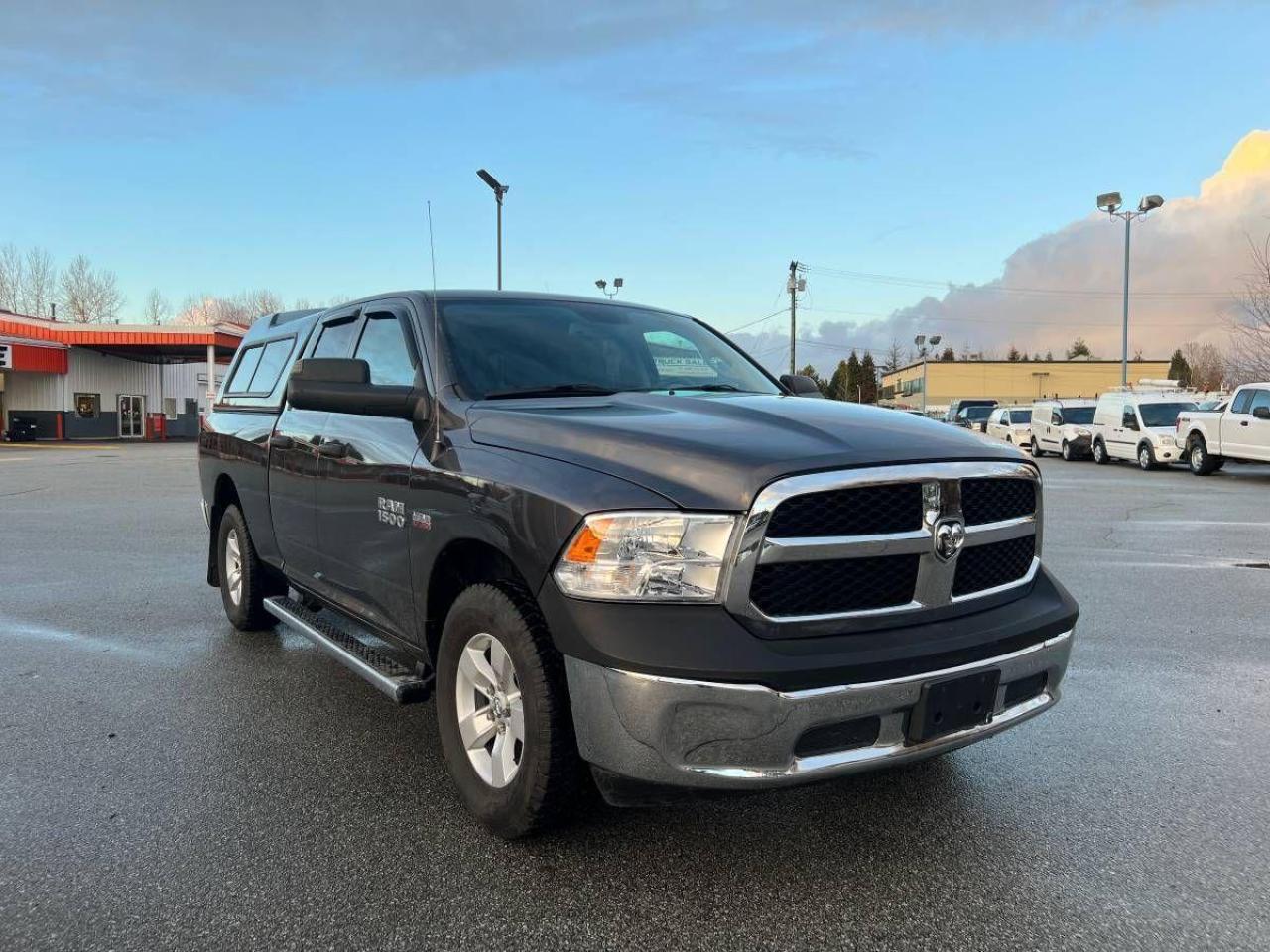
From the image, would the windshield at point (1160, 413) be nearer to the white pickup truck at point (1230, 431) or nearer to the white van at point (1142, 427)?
the white van at point (1142, 427)

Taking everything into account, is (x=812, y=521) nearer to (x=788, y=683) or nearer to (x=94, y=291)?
(x=788, y=683)

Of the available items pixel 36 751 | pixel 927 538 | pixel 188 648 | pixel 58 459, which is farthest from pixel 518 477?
pixel 58 459

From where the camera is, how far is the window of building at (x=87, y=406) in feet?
143

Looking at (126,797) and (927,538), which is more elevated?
(927,538)

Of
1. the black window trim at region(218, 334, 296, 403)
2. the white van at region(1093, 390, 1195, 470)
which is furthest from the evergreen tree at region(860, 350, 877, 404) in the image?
the black window trim at region(218, 334, 296, 403)

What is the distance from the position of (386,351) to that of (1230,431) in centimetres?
1987

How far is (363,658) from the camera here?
3926 millimetres

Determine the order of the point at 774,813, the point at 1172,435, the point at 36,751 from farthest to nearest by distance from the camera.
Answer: the point at 1172,435 < the point at 36,751 < the point at 774,813

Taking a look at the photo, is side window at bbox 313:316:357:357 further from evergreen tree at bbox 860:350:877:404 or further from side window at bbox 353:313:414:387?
evergreen tree at bbox 860:350:877:404


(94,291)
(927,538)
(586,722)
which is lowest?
(586,722)

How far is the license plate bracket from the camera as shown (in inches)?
106

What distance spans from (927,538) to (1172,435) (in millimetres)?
22566

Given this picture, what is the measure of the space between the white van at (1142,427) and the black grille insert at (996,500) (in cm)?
2144

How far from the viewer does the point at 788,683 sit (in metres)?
2.51
